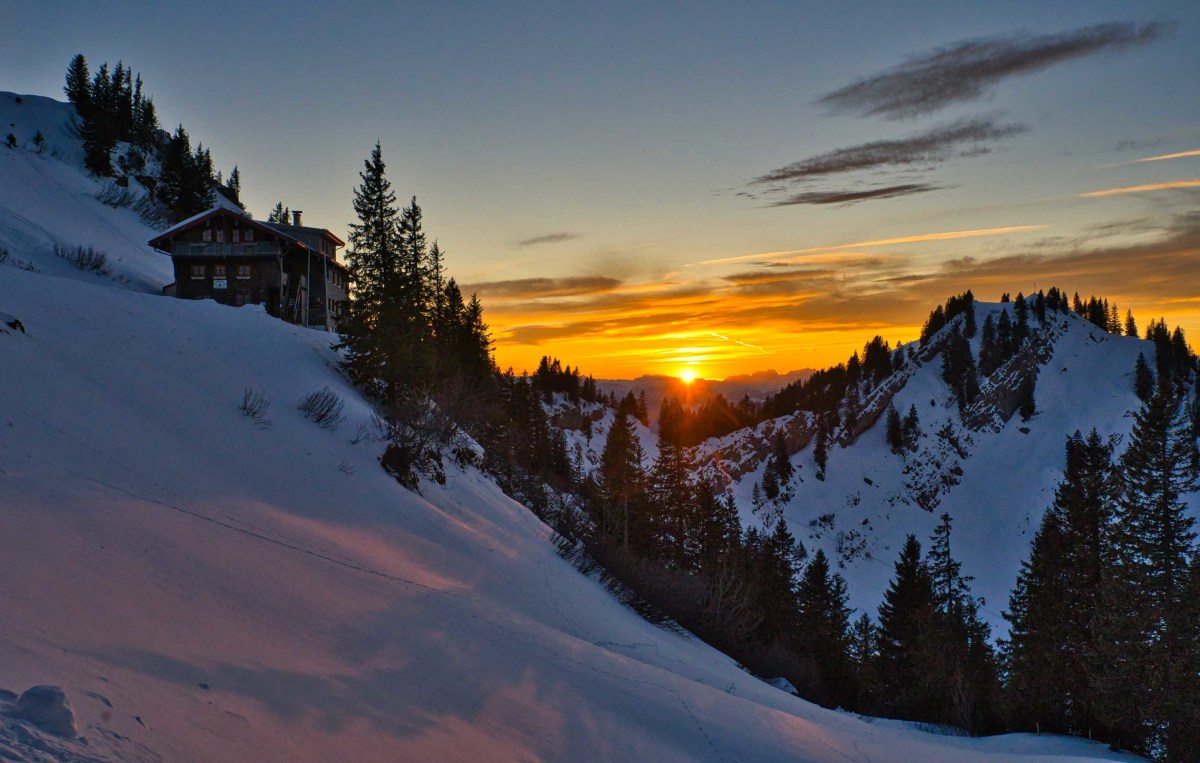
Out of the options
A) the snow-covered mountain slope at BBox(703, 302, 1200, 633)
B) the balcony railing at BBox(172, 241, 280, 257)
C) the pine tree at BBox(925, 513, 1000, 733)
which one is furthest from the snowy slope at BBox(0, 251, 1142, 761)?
the snow-covered mountain slope at BBox(703, 302, 1200, 633)

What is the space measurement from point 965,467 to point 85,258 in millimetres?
113712

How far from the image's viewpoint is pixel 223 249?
129ft

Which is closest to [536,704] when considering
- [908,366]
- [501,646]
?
[501,646]

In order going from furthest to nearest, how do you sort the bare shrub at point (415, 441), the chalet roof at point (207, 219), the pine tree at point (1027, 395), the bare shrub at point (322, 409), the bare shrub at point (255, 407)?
the pine tree at point (1027, 395) < the chalet roof at point (207, 219) < the bare shrub at point (415, 441) < the bare shrub at point (322, 409) < the bare shrub at point (255, 407)

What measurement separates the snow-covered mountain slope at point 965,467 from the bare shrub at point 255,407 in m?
80.4

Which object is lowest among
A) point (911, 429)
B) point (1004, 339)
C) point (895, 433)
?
point (895, 433)

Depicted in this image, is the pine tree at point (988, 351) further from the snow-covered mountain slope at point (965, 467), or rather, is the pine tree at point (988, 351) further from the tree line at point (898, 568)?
the tree line at point (898, 568)

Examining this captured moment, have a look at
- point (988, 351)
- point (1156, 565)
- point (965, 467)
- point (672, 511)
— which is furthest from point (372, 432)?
point (988, 351)

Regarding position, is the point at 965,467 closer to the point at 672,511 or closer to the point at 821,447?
the point at 821,447

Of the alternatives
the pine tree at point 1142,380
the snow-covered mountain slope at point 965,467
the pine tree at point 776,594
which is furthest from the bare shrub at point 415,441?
the pine tree at point 1142,380

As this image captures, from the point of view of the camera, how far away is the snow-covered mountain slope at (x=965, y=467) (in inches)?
3629

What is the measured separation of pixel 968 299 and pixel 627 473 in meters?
122

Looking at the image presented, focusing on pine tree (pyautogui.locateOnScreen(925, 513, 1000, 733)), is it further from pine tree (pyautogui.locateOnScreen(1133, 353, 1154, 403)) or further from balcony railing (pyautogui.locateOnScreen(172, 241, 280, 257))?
pine tree (pyautogui.locateOnScreen(1133, 353, 1154, 403))

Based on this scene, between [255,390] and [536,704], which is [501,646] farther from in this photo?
[255,390]
